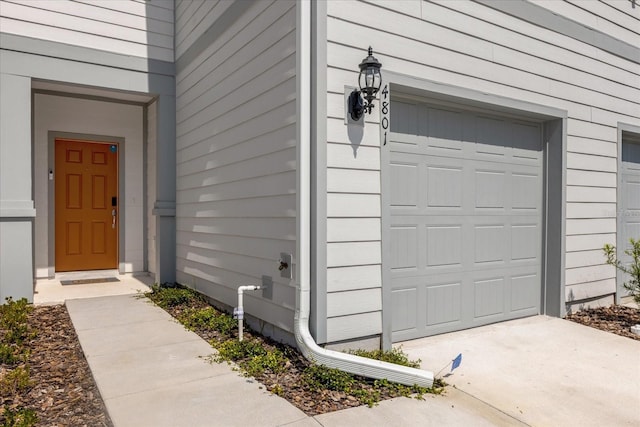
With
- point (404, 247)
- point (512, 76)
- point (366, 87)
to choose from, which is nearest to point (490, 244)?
point (404, 247)

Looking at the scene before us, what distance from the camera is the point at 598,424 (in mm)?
2492

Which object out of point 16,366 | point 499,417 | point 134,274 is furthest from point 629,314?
point 134,274

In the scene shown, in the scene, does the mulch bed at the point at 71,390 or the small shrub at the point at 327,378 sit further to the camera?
the small shrub at the point at 327,378

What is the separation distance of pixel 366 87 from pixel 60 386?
9.23 ft

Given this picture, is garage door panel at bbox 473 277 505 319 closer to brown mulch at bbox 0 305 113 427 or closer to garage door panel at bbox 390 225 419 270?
garage door panel at bbox 390 225 419 270

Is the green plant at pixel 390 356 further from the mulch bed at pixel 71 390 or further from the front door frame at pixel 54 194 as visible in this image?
the front door frame at pixel 54 194

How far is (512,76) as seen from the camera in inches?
169

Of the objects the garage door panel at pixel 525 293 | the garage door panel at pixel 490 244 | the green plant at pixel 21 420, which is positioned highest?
the garage door panel at pixel 490 244

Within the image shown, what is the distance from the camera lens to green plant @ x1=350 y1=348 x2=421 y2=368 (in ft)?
10.3

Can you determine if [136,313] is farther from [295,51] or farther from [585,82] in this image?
[585,82]

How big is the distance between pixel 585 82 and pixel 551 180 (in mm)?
1218

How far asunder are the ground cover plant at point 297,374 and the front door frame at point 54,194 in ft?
10.9

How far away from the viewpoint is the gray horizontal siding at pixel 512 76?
10.7 ft

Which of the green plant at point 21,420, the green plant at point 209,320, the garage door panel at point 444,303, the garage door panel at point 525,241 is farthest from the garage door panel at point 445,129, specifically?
the green plant at point 21,420
